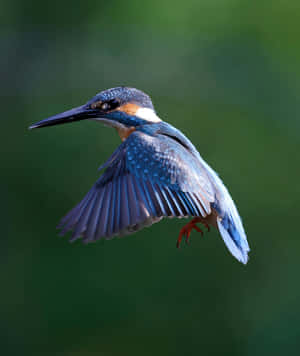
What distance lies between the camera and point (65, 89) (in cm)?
659

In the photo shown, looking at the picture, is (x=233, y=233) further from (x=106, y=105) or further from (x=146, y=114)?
(x=106, y=105)

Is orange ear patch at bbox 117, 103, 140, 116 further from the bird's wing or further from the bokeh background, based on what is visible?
the bokeh background

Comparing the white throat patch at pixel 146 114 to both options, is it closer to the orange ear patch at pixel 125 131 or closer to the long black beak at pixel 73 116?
the orange ear patch at pixel 125 131

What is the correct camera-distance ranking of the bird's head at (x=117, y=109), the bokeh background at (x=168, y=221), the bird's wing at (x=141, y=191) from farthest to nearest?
the bokeh background at (x=168, y=221), the bird's head at (x=117, y=109), the bird's wing at (x=141, y=191)

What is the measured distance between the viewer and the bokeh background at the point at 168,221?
5805 mm

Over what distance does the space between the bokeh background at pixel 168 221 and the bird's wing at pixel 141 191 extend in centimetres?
287

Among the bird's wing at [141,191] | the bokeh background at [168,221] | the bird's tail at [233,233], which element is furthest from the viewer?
the bokeh background at [168,221]

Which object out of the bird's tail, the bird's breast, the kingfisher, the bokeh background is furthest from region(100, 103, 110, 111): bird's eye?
the bokeh background

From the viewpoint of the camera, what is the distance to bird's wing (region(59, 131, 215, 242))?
8.36 feet

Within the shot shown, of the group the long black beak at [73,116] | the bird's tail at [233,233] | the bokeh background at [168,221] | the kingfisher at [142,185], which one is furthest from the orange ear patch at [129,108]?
the bokeh background at [168,221]

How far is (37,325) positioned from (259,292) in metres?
2.00

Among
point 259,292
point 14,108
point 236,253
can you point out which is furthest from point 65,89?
point 236,253

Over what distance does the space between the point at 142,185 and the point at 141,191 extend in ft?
0.14
